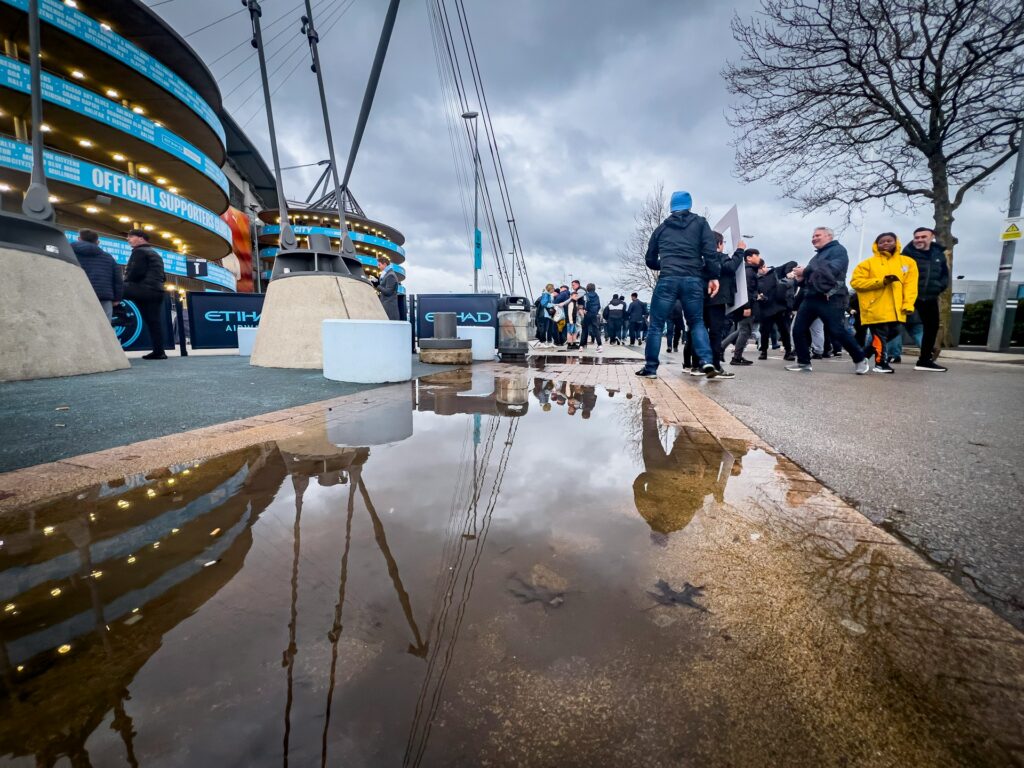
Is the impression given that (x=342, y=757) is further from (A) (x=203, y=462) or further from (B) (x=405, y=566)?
(A) (x=203, y=462)

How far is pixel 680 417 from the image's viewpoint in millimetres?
3045

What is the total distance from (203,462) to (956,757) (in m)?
2.49

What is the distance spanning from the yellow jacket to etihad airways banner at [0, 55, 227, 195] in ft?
69.7

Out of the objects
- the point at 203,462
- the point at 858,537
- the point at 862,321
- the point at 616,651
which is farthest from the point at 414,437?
the point at 862,321

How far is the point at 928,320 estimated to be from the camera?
6316 millimetres

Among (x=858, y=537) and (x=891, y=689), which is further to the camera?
(x=858, y=537)

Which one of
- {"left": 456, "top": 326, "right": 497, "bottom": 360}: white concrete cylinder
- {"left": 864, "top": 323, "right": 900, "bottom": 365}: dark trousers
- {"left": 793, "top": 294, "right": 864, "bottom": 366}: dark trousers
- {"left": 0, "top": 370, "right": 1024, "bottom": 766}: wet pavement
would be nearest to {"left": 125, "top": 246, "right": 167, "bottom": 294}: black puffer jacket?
{"left": 456, "top": 326, "right": 497, "bottom": 360}: white concrete cylinder

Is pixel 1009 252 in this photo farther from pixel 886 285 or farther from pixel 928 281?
pixel 886 285

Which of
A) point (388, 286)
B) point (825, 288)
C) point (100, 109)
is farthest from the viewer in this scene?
point (100, 109)

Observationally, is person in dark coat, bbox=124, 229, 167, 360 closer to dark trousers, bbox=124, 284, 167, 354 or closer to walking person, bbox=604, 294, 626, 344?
dark trousers, bbox=124, 284, 167, 354

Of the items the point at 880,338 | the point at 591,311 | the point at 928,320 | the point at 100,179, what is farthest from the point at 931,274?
the point at 100,179

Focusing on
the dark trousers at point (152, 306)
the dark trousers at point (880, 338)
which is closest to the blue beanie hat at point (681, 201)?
the dark trousers at point (880, 338)

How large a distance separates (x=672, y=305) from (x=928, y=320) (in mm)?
4419

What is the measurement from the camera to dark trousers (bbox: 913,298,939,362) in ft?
20.3
